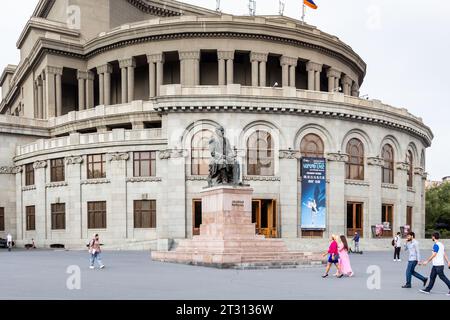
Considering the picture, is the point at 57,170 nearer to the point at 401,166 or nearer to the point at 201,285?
the point at 401,166

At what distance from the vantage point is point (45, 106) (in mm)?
58438

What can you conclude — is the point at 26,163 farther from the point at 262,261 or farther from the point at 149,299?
the point at 149,299

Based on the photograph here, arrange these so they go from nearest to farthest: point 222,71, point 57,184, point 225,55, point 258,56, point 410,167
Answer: point 57,184, point 410,167, point 222,71, point 225,55, point 258,56

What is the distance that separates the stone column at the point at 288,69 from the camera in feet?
183

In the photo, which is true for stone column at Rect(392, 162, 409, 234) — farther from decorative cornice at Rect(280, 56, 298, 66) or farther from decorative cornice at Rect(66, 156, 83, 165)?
decorative cornice at Rect(66, 156, 83, 165)

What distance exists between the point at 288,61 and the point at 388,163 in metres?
15.8

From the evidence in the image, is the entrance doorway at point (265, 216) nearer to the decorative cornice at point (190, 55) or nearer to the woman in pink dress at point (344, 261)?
the decorative cornice at point (190, 55)

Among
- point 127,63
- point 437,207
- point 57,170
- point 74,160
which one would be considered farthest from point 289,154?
point 437,207

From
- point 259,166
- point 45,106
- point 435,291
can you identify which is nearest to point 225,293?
point 435,291

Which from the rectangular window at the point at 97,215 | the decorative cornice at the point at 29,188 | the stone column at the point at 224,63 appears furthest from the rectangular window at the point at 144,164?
the stone column at the point at 224,63

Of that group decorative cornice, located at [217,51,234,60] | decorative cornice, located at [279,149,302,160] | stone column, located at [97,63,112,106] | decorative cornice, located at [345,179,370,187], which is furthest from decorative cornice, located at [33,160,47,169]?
decorative cornice, located at [345,179,370,187]

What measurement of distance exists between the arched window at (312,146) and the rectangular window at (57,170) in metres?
21.2

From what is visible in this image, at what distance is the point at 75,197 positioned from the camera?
4553 centimetres

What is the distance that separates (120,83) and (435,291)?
51.3m
